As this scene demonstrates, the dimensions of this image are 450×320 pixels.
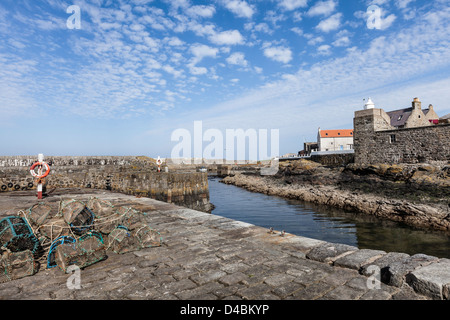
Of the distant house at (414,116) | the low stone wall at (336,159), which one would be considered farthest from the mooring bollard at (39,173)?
the distant house at (414,116)

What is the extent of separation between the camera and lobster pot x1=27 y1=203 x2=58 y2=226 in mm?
4150

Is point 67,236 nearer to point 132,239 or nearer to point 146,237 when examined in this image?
point 132,239

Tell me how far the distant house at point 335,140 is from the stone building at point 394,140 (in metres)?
28.8

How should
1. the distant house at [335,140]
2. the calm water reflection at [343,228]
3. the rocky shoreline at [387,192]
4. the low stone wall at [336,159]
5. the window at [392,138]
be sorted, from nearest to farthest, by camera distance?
the calm water reflection at [343,228]
the rocky shoreline at [387,192]
the window at [392,138]
the low stone wall at [336,159]
the distant house at [335,140]

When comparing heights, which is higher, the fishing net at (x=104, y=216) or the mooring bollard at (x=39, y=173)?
the mooring bollard at (x=39, y=173)

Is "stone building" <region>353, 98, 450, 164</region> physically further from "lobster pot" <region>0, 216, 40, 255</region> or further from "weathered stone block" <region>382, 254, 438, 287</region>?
"lobster pot" <region>0, 216, 40, 255</region>

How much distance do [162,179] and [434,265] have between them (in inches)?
508

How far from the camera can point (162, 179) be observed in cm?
1456

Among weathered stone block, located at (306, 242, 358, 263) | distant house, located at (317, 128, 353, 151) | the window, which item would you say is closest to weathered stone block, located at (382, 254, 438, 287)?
weathered stone block, located at (306, 242, 358, 263)

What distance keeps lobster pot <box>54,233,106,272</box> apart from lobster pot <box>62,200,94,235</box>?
259mm

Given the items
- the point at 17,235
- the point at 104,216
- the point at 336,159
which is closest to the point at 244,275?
the point at 104,216

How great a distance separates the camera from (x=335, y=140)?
180 feet

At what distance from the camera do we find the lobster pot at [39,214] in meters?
4.15

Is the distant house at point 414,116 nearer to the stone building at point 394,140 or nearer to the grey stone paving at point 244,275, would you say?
the stone building at point 394,140
